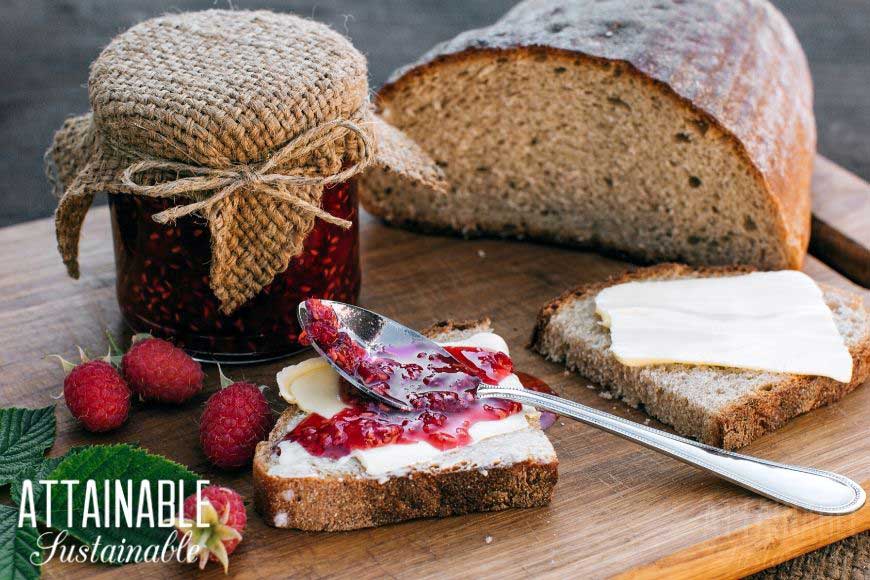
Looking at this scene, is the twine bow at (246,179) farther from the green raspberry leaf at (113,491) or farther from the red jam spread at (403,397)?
the green raspberry leaf at (113,491)

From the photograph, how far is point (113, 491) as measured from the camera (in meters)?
2.44

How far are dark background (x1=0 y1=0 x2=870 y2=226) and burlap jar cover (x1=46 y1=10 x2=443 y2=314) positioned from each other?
7.39 feet

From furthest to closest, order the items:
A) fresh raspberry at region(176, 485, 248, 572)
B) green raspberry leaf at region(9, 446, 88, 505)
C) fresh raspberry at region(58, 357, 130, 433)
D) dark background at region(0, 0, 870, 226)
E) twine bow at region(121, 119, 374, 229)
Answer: dark background at region(0, 0, 870, 226)
fresh raspberry at region(58, 357, 130, 433)
twine bow at region(121, 119, 374, 229)
green raspberry leaf at region(9, 446, 88, 505)
fresh raspberry at region(176, 485, 248, 572)

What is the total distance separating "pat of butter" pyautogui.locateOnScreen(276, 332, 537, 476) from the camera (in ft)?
8.04

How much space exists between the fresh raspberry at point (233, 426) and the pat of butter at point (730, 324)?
3.44 feet

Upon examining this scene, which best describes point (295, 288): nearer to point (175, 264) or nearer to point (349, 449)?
point (175, 264)

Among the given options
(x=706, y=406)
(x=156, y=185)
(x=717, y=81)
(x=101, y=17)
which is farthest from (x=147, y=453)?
(x=101, y=17)

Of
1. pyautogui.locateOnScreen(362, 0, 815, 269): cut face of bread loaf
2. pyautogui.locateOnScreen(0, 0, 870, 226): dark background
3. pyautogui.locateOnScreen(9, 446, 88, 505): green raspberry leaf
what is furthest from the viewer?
pyautogui.locateOnScreen(0, 0, 870, 226): dark background

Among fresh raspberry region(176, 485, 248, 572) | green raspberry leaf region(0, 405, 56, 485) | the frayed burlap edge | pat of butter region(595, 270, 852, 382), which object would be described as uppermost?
the frayed burlap edge

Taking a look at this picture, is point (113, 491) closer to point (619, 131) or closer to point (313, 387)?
point (313, 387)

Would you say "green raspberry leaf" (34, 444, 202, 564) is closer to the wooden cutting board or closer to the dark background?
the wooden cutting board

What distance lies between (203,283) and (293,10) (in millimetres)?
4349

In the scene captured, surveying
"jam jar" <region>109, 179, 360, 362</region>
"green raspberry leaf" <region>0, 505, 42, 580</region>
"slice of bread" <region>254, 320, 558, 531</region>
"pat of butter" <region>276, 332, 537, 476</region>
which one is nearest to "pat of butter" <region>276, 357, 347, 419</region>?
"pat of butter" <region>276, 332, 537, 476</region>

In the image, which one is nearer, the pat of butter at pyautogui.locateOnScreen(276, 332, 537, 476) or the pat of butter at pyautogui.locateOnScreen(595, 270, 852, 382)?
the pat of butter at pyautogui.locateOnScreen(276, 332, 537, 476)
